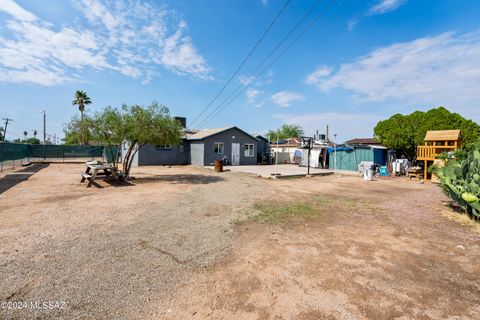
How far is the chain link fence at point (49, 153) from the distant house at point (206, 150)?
20.1ft

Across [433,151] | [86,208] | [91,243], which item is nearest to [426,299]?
[91,243]

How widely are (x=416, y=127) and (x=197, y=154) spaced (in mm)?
19897

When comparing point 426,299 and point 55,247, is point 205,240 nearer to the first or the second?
point 55,247

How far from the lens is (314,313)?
2408 mm

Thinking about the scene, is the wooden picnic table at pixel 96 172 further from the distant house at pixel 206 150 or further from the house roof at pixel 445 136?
the house roof at pixel 445 136

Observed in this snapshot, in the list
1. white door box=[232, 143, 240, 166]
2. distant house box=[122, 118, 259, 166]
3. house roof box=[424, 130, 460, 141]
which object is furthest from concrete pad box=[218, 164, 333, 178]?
house roof box=[424, 130, 460, 141]

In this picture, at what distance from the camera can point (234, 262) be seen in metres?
3.46

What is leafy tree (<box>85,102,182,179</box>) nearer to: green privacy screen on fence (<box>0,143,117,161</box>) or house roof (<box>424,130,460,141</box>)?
green privacy screen on fence (<box>0,143,117,161</box>)

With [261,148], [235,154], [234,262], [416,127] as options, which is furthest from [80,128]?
[416,127]

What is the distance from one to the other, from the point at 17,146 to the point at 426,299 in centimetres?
2539

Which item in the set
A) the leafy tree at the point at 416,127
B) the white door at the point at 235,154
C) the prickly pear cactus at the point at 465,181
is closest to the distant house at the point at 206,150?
the white door at the point at 235,154

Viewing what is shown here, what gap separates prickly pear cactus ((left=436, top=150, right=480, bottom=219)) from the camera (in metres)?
5.46

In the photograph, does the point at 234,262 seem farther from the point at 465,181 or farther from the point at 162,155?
the point at 162,155

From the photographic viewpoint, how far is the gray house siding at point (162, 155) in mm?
19656
